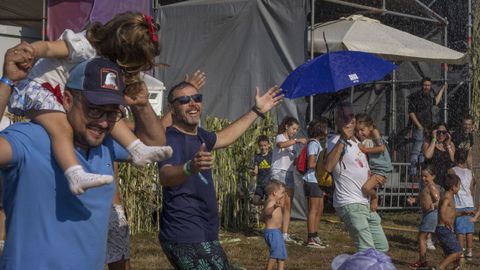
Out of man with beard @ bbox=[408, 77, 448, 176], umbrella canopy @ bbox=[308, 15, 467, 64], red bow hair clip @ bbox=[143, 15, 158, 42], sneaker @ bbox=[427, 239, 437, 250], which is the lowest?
sneaker @ bbox=[427, 239, 437, 250]

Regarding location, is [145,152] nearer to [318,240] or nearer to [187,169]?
[187,169]

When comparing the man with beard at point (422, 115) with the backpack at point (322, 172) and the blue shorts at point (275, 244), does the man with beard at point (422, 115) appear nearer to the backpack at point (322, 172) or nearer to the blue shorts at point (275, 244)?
the backpack at point (322, 172)

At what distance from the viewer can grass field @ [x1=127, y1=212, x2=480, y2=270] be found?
9.59m

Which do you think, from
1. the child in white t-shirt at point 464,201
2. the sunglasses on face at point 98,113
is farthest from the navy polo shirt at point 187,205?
the child in white t-shirt at point 464,201

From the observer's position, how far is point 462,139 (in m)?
13.9

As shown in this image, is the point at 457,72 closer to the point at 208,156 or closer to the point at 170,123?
the point at 170,123

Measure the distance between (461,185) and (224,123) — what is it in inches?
129

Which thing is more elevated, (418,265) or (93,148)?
(93,148)

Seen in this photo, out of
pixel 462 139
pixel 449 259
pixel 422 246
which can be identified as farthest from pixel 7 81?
pixel 462 139

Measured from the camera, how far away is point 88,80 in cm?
312

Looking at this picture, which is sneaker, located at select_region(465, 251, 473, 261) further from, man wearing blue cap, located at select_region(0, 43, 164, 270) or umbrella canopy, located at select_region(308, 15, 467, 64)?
man wearing blue cap, located at select_region(0, 43, 164, 270)

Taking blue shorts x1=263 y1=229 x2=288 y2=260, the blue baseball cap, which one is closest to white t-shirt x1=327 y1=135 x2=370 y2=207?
blue shorts x1=263 y1=229 x2=288 y2=260

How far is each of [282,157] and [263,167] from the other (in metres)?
0.38

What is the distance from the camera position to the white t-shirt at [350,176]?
7836 mm
